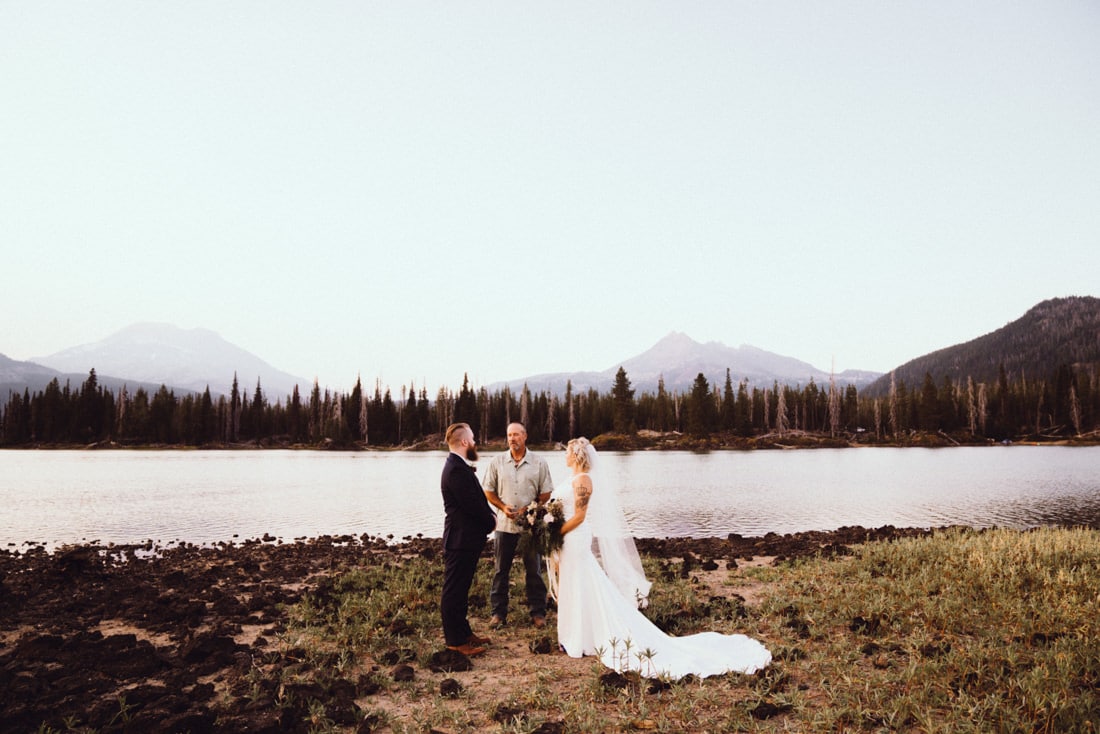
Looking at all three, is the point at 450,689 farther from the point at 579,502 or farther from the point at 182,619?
the point at 182,619

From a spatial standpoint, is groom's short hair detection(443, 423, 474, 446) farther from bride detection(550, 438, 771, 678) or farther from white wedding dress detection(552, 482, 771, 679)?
white wedding dress detection(552, 482, 771, 679)

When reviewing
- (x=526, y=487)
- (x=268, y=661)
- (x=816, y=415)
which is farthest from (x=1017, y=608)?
(x=816, y=415)

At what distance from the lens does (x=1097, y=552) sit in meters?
13.3

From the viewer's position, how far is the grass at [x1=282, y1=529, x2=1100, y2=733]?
6.34 metres

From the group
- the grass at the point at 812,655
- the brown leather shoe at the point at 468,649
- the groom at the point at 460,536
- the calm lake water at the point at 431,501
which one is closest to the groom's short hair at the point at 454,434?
the groom at the point at 460,536

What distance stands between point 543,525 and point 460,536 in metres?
1.34

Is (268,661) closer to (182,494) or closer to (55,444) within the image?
(182,494)

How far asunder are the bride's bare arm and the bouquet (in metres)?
0.16

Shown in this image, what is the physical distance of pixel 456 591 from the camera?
28.9 feet

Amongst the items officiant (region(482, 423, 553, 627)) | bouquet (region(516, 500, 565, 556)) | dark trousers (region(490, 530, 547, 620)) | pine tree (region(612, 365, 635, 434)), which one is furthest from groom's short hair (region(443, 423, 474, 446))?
pine tree (region(612, 365, 635, 434))

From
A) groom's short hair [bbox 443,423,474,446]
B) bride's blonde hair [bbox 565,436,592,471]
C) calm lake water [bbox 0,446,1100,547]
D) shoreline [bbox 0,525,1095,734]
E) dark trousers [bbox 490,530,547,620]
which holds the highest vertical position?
groom's short hair [bbox 443,423,474,446]

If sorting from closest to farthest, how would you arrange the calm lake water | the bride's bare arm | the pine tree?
the bride's bare arm < the calm lake water < the pine tree

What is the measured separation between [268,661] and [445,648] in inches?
95.0

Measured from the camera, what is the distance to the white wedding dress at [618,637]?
7852 mm
